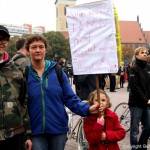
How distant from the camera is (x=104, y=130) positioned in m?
3.41

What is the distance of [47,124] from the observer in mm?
3020

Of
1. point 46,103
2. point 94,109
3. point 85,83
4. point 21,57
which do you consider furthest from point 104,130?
point 85,83

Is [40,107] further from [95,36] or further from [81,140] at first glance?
[81,140]

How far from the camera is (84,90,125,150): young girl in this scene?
3320 mm

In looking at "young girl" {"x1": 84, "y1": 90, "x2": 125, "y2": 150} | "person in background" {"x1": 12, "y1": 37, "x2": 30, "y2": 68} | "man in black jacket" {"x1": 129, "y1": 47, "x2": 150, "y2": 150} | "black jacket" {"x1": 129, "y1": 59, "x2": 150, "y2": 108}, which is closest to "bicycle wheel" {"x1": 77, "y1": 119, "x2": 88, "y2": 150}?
"man in black jacket" {"x1": 129, "y1": 47, "x2": 150, "y2": 150}

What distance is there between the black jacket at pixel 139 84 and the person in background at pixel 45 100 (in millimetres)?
1745

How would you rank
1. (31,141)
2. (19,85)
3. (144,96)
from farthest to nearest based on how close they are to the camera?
(144,96) < (31,141) < (19,85)

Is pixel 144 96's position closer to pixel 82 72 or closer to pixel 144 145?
pixel 144 145

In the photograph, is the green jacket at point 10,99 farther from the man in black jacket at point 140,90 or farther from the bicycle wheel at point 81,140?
the bicycle wheel at point 81,140

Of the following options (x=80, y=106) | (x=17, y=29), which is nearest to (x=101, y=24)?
(x=80, y=106)

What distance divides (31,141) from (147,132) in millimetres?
2458

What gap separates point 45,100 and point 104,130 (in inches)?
30.1

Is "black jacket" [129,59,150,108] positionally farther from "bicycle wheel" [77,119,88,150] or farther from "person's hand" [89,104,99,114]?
"person's hand" [89,104,99,114]

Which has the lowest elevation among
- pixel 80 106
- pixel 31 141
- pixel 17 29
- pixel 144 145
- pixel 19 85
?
pixel 144 145
